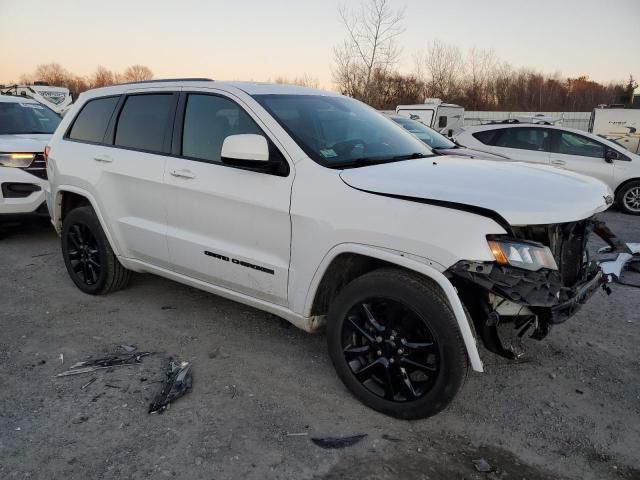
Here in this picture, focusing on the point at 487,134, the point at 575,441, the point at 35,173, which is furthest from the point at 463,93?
the point at 575,441

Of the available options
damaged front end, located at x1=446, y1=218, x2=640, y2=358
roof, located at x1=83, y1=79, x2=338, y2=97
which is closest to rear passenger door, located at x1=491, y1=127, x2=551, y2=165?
roof, located at x1=83, y1=79, x2=338, y2=97

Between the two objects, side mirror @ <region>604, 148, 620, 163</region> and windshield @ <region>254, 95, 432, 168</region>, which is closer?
windshield @ <region>254, 95, 432, 168</region>

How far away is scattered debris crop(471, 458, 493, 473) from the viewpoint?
252 centimetres

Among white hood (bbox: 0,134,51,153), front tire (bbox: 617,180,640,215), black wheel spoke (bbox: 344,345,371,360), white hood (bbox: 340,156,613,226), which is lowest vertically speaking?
black wheel spoke (bbox: 344,345,371,360)

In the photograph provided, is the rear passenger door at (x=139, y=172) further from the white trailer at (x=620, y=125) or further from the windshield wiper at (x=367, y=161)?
the white trailer at (x=620, y=125)

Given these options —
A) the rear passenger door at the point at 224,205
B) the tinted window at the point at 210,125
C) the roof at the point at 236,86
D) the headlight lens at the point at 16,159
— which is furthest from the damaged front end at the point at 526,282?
the headlight lens at the point at 16,159

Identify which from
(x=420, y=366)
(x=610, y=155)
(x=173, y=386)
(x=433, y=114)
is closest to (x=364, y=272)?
(x=420, y=366)

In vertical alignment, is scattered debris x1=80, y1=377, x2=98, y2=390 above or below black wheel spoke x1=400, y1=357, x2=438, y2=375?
below

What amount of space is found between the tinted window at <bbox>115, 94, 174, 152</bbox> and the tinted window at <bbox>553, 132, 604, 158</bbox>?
8085 mm

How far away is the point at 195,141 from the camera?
372 centimetres

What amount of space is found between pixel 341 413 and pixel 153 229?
6.59ft

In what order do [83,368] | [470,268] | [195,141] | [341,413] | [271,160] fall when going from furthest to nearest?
[195,141], [83,368], [271,160], [341,413], [470,268]

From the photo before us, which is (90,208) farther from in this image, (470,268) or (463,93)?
(463,93)

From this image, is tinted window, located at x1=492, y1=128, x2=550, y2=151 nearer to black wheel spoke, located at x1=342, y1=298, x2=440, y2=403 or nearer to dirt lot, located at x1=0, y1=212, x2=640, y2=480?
dirt lot, located at x1=0, y1=212, x2=640, y2=480
